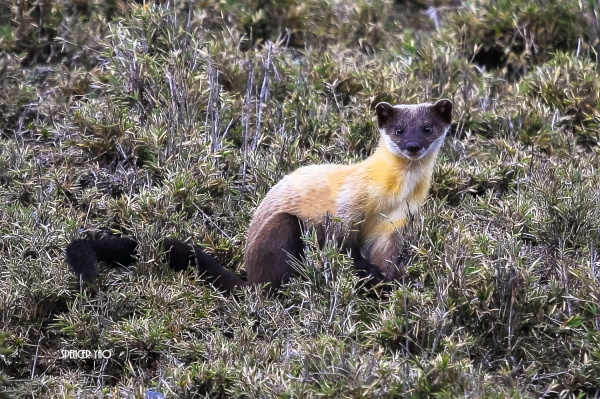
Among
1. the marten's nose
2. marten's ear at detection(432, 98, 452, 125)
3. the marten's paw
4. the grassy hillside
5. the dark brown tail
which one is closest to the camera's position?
the grassy hillside

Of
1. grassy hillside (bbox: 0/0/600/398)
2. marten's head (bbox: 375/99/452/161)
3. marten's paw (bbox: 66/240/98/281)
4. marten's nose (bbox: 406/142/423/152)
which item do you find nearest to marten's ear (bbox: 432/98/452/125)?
marten's head (bbox: 375/99/452/161)

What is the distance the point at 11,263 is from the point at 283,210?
204 centimetres

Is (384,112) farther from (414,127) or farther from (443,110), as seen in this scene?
(443,110)

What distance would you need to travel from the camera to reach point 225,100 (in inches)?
334

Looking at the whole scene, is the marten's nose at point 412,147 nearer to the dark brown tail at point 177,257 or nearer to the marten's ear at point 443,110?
the marten's ear at point 443,110

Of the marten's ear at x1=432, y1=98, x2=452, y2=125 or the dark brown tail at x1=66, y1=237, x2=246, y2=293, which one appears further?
the marten's ear at x1=432, y1=98, x2=452, y2=125

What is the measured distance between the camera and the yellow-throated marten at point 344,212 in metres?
6.45

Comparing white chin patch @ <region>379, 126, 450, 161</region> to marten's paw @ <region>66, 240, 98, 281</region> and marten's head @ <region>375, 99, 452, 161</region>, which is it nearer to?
marten's head @ <region>375, 99, 452, 161</region>

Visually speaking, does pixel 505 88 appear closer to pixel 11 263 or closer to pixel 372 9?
pixel 372 9

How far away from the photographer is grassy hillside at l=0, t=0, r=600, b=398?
5.41m

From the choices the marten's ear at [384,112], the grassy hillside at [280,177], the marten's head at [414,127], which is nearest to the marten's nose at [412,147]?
the marten's head at [414,127]

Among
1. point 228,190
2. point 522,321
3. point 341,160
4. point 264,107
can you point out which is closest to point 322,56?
point 264,107

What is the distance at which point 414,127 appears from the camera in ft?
22.5

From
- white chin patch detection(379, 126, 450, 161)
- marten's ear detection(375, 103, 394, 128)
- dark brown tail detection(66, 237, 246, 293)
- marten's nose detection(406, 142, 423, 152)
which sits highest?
marten's ear detection(375, 103, 394, 128)
